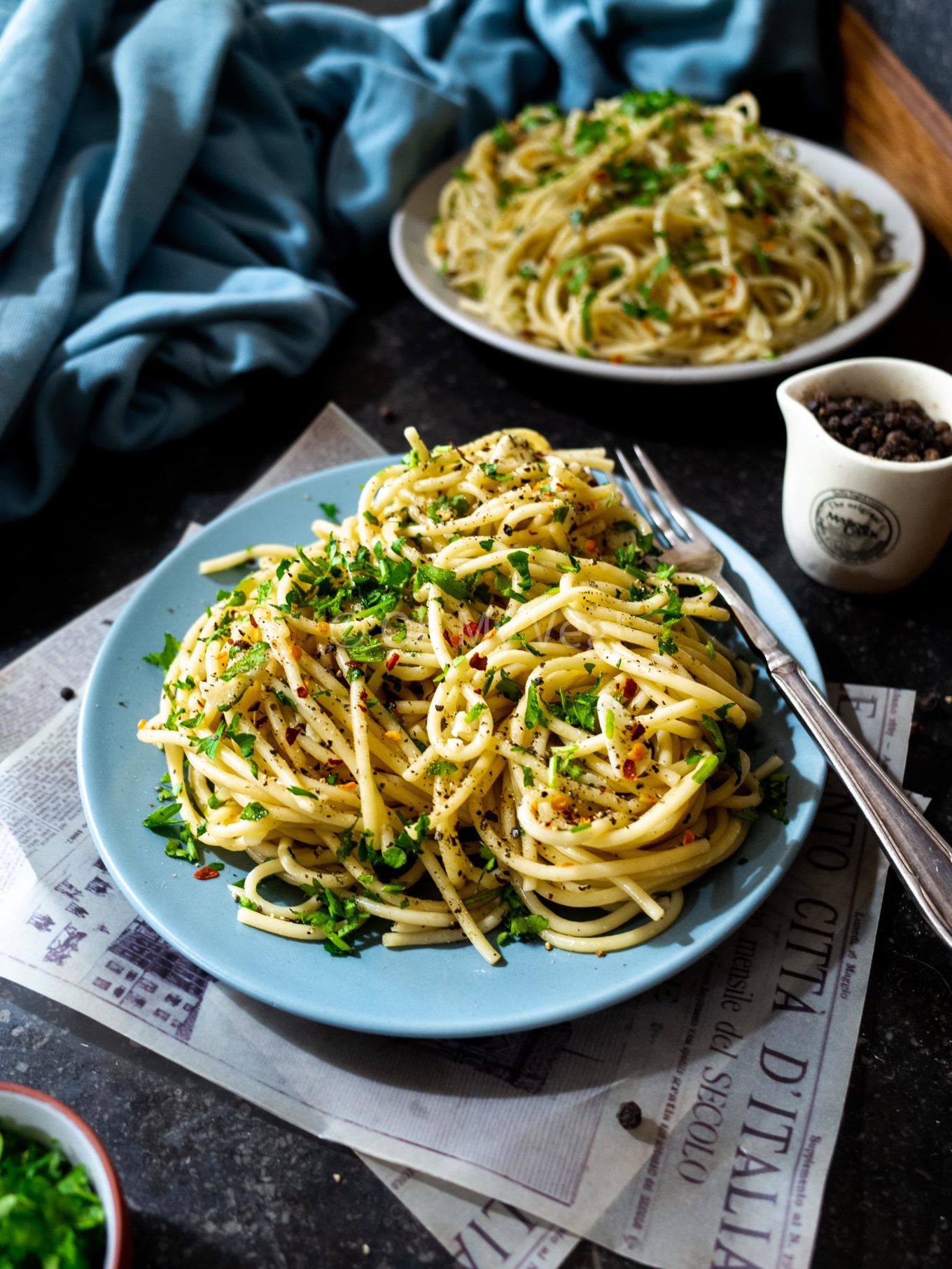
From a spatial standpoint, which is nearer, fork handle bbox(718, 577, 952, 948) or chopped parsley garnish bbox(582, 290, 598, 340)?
fork handle bbox(718, 577, 952, 948)

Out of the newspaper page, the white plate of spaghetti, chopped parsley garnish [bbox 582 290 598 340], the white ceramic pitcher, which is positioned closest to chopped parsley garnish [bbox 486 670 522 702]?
the newspaper page

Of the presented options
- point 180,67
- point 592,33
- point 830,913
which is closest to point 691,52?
point 592,33

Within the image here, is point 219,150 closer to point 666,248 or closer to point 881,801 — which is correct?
point 666,248

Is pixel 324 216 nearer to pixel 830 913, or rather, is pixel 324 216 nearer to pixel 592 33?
pixel 592 33

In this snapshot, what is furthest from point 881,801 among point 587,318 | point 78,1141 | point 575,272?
point 575,272

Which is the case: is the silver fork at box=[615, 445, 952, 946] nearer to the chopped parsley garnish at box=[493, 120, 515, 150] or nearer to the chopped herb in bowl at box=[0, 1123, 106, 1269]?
the chopped herb in bowl at box=[0, 1123, 106, 1269]

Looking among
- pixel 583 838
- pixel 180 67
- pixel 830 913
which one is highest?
pixel 180 67

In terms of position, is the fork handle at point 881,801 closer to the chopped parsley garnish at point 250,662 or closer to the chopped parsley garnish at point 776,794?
the chopped parsley garnish at point 776,794
